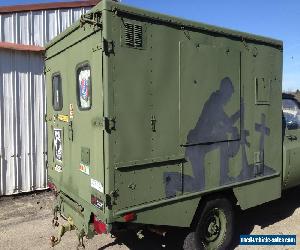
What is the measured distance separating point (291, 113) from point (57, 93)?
13.9ft

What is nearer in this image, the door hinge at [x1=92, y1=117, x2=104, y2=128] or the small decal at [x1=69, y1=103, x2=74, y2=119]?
the door hinge at [x1=92, y1=117, x2=104, y2=128]

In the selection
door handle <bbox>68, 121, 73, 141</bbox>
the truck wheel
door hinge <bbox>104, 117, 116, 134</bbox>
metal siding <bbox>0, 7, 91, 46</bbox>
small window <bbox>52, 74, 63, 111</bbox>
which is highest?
metal siding <bbox>0, 7, 91, 46</bbox>

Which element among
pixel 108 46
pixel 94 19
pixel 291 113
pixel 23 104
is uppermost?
pixel 94 19

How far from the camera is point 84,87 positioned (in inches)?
169

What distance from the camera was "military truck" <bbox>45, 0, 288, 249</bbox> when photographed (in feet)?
12.4

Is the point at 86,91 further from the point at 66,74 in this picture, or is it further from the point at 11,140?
the point at 11,140

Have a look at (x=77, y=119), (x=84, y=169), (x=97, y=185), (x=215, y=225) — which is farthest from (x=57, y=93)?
(x=215, y=225)

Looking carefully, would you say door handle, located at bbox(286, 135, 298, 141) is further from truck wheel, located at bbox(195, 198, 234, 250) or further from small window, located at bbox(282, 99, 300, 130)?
truck wheel, located at bbox(195, 198, 234, 250)

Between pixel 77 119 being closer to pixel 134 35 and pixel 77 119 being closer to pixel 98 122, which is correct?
pixel 98 122

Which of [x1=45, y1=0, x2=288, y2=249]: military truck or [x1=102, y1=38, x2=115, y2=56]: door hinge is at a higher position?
[x1=102, y1=38, x2=115, y2=56]: door hinge

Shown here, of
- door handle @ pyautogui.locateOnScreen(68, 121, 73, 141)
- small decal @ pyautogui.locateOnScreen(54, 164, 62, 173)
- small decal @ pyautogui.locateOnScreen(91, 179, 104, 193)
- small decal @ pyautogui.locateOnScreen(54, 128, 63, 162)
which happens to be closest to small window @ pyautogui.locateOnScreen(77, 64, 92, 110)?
door handle @ pyautogui.locateOnScreen(68, 121, 73, 141)

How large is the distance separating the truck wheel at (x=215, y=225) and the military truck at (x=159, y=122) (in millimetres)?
16

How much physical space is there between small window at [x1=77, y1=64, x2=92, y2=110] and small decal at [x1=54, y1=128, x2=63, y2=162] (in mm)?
995

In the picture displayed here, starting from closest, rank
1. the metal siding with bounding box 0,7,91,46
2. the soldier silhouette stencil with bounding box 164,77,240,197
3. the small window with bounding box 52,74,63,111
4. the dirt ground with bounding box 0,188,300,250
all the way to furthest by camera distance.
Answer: the soldier silhouette stencil with bounding box 164,77,240,197 < the small window with bounding box 52,74,63,111 < the dirt ground with bounding box 0,188,300,250 < the metal siding with bounding box 0,7,91,46
